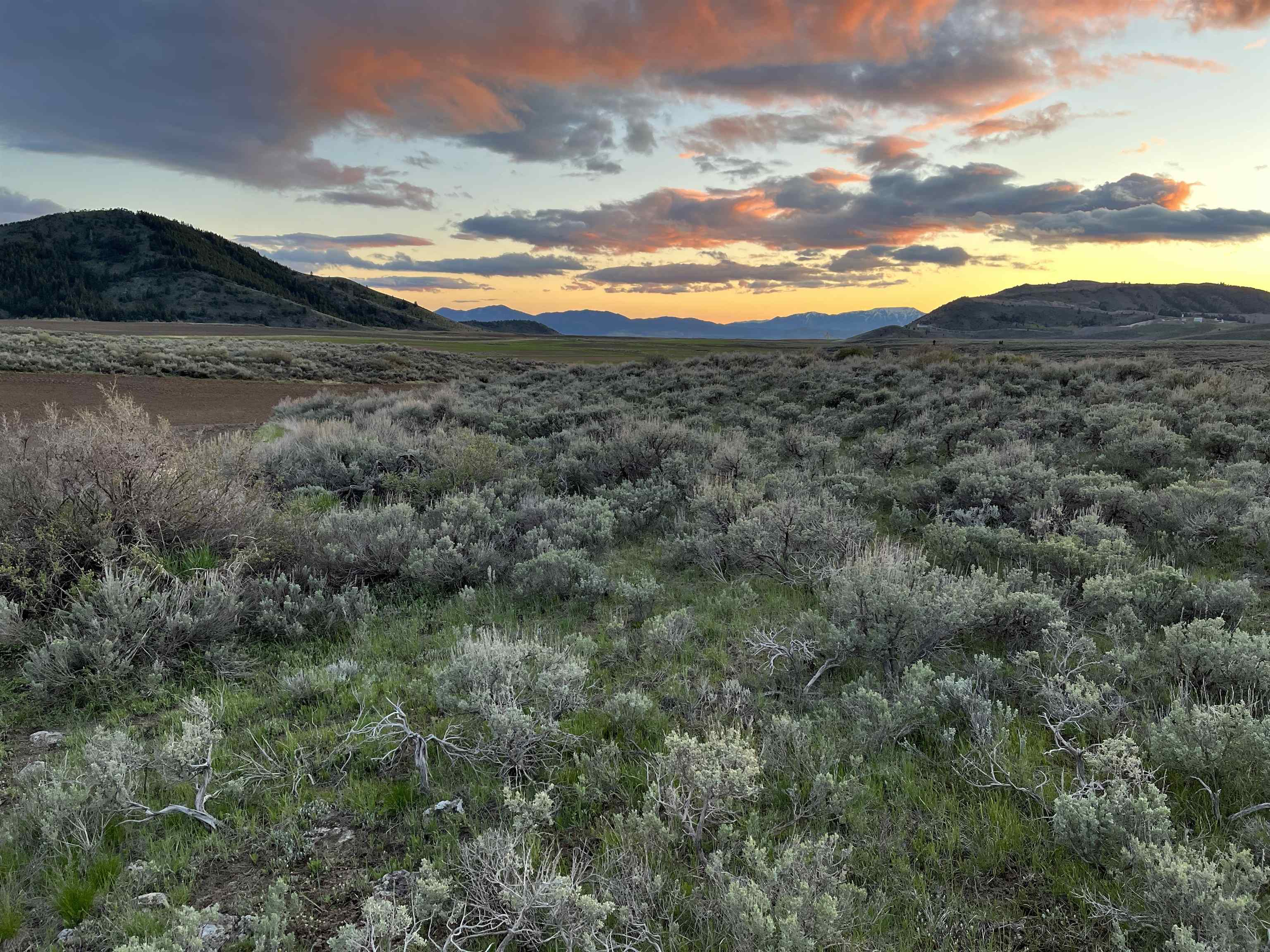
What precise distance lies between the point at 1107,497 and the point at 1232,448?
205 inches

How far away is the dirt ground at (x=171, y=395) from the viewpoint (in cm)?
2047

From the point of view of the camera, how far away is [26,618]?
5145 mm

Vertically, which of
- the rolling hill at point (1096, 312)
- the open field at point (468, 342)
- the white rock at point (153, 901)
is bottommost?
→ the white rock at point (153, 901)

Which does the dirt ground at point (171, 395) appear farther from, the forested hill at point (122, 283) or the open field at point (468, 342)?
the forested hill at point (122, 283)

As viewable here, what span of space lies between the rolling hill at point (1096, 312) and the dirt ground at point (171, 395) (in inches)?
6445

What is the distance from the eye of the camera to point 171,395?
2470 centimetres

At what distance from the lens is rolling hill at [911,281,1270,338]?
16112cm

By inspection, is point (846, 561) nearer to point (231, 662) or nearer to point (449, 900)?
point (449, 900)

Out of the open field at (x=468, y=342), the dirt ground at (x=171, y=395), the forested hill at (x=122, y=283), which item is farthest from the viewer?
the forested hill at (x=122, y=283)

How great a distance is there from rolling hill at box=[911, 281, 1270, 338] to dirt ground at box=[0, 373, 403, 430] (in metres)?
164

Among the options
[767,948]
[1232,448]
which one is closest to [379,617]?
[767,948]

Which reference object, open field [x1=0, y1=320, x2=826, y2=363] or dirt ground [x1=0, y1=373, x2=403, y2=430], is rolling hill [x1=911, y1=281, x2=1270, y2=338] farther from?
dirt ground [x1=0, y1=373, x2=403, y2=430]

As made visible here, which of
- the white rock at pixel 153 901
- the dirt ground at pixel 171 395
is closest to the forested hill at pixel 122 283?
the dirt ground at pixel 171 395

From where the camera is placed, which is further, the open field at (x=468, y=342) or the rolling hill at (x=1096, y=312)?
the rolling hill at (x=1096, y=312)
